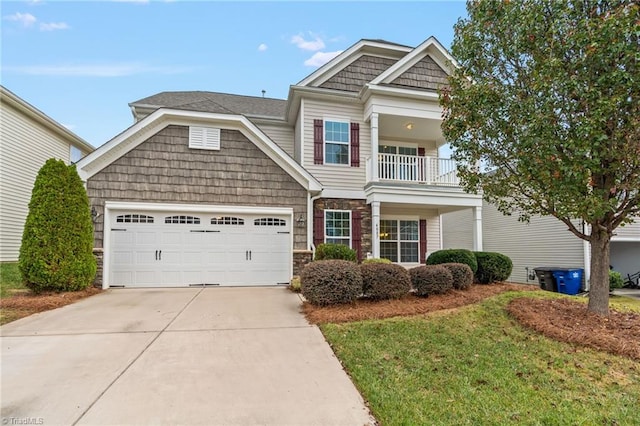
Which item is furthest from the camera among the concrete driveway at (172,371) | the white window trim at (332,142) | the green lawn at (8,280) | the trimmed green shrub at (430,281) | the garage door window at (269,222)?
the white window trim at (332,142)

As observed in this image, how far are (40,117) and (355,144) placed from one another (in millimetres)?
12029

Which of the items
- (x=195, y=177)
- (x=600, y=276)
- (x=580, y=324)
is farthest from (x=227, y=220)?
(x=600, y=276)

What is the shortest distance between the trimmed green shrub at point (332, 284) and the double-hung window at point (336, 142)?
5.82 metres

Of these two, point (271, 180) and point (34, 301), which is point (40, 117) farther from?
point (271, 180)

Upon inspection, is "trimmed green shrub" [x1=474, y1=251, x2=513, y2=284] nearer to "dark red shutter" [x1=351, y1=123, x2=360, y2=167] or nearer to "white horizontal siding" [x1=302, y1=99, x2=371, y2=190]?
"white horizontal siding" [x1=302, y1=99, x2=371, y2=190]

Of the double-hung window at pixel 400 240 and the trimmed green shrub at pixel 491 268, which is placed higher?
the double-hung window at pixel 400 240

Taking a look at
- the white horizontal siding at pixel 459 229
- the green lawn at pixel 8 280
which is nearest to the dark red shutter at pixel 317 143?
the green lawn at pixel 8 280

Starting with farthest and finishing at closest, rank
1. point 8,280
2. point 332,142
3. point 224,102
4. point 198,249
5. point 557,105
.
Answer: point 224,102 < point 332,142 < point 198,249 < point 8,280 < point 557,105

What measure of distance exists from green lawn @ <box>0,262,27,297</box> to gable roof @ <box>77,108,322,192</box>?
10.4 ft

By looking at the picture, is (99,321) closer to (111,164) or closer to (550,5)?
(111,164)

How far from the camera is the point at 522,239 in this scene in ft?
54.9

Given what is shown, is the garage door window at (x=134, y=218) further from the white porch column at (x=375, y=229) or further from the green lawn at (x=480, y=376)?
the green lawn at (x=480, y=376)

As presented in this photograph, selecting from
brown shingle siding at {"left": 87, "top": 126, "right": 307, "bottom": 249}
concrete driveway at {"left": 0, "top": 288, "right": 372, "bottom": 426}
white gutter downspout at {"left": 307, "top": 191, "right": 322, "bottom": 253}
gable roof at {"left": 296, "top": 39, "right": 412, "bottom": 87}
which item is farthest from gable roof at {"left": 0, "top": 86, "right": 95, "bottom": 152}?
white gutter downspout at {"left": 307, "top": 191, "right": 322, "bottom": 253}

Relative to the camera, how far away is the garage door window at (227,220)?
10219 millimetres
